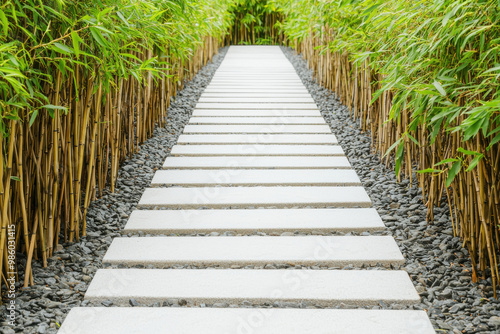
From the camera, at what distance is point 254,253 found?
1427 millimetres

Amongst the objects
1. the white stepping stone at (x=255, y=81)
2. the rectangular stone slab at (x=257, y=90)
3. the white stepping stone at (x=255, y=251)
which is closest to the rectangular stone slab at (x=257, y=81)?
the white stepping stone at (x=255, y=81)

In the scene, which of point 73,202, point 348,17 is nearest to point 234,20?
point 348,17

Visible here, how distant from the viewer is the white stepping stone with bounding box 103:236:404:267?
139 cm

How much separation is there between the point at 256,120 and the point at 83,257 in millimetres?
1736

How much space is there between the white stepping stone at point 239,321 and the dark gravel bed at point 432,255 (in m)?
0.11

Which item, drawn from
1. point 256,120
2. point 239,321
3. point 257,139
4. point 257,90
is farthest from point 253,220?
point 257,90

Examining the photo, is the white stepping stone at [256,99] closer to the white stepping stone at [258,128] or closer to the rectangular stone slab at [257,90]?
the rectangular stone slab at [257,90]

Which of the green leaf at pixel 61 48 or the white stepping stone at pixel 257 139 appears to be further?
the white stepping stone at pixel 257 139

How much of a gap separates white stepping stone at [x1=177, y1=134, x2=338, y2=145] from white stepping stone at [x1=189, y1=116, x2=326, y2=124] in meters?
0.29

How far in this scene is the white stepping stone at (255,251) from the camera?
139 cm

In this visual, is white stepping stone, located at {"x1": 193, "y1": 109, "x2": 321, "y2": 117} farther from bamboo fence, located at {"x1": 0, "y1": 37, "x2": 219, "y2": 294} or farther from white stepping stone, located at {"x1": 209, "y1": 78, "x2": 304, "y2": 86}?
bamboo fence, located at {"x1": 0, "y1": 37, "x2": 219, "y2": 294}

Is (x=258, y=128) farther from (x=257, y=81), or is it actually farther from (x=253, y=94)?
(x=257, y=81)

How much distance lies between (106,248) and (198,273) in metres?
0.39

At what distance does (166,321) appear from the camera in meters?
1.11
